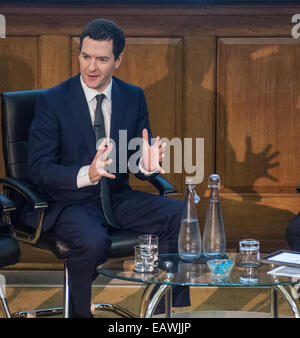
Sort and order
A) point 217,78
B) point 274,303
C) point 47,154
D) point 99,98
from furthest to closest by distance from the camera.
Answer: point 217,78 < point 99,98 < point 47,154 < point 274,303

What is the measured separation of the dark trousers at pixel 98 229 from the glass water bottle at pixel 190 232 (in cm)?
32

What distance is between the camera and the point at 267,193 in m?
3.74

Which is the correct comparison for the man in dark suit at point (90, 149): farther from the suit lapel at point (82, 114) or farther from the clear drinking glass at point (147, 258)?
the clear drinking glass at point (147, 258)

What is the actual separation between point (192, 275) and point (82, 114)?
3.51 feet

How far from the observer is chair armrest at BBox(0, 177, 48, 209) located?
102 inches

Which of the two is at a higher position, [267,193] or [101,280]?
[267,193]

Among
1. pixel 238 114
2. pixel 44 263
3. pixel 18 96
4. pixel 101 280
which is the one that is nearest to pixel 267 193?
pixel 238 114

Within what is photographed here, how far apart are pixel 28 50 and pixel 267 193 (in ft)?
5.29

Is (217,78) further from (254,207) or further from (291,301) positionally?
(291,301)

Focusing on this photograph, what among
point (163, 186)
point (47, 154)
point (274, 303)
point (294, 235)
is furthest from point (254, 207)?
point (47, 154)

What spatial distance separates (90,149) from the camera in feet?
9.37

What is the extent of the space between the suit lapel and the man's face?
0.07 meters

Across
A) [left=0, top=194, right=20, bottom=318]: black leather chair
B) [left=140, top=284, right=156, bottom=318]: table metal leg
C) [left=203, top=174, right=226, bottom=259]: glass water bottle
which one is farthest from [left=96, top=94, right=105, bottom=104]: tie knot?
[left=140, top=284, right=156, bottom=318]: table metal leg
